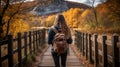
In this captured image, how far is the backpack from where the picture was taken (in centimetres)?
748

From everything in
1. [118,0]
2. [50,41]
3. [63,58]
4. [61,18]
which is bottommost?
[63,58]

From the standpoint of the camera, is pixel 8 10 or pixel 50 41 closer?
pixel 50 41

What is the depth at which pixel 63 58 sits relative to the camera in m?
7.86

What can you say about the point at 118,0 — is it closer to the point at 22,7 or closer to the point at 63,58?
the point at 22,7

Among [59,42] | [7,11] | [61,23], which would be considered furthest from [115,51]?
[7,11]

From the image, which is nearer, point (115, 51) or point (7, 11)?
point (115, 51)

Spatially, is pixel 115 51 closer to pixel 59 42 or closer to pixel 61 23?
pixel 59 42

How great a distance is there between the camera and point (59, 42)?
755cm

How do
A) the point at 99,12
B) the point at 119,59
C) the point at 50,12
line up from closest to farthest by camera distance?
the point at 119,59 → the point at 99,12 → the point at 50,12

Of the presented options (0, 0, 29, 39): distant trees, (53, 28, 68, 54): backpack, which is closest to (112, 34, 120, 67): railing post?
(53, 28, 68, 54): backpack

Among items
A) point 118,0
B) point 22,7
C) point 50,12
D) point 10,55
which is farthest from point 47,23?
point 50,12

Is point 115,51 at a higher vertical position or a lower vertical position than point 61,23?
lower

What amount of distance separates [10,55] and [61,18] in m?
2.08

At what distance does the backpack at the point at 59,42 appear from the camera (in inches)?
294
